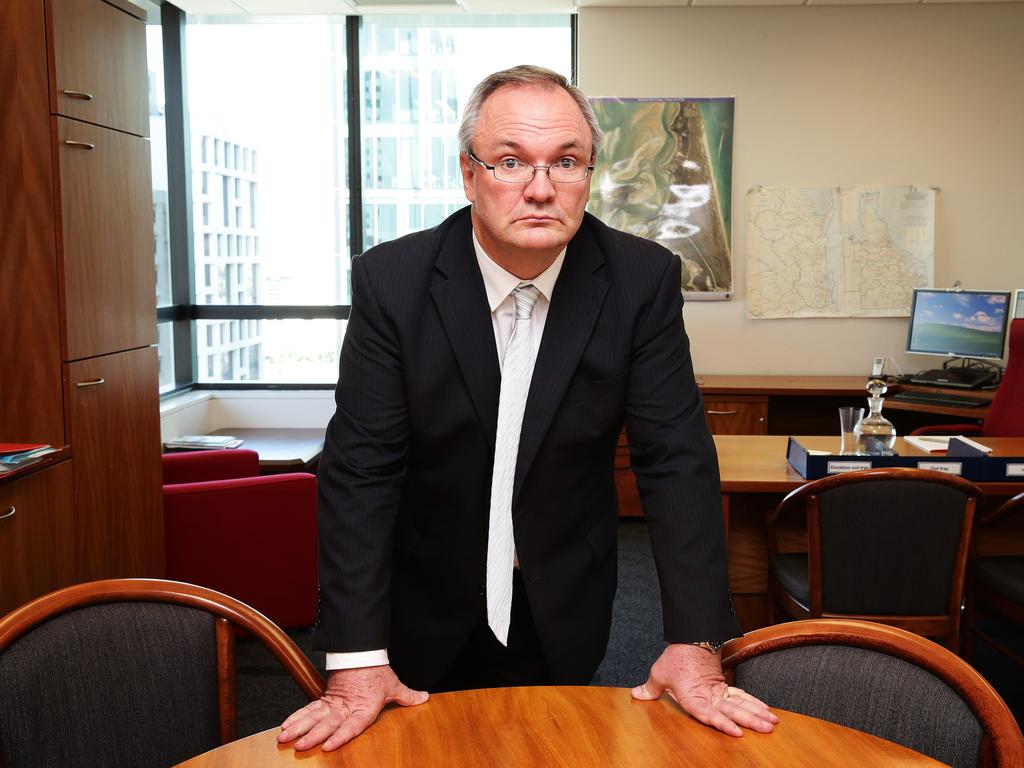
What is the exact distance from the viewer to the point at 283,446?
4902 millimetres

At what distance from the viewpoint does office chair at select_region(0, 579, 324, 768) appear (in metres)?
1.27

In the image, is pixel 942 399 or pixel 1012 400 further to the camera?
pixel 942 399

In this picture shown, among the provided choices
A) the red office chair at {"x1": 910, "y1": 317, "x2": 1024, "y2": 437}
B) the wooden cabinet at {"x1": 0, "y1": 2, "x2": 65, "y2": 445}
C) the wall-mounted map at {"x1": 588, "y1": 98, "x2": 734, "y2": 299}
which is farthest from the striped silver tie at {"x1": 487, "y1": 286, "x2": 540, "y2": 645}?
the wall-mounted map at {"x1": 588, "y1": 98, "x2": 734, "y2": 299}

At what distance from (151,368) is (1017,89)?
4.88 meters

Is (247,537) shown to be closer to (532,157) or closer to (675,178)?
(532,157)

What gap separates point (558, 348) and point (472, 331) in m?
0.14

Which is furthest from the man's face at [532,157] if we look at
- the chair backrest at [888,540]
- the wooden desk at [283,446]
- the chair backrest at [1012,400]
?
the chair backrest at [1012,400]

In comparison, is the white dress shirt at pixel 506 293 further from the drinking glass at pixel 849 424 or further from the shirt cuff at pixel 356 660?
the drinking glass at pixel 849 424

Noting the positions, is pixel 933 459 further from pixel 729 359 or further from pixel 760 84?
pixel 760 84

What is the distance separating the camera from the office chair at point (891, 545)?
93.8 inches

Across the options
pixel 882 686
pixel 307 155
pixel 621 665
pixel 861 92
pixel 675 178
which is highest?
pixel 861 92

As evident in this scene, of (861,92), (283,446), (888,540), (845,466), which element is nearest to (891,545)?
(888,540)

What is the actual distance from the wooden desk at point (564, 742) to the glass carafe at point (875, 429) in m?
1.95

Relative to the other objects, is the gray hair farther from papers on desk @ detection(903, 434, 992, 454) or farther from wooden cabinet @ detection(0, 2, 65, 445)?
papers on desk @ detection(903, 434, 992, 454)
